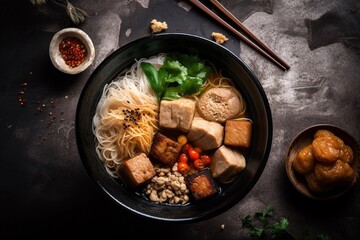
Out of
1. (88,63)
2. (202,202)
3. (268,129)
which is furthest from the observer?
(88,63)

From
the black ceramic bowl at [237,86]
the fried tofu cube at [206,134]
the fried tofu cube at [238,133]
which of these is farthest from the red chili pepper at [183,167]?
the fried tofu cube at [238,133]

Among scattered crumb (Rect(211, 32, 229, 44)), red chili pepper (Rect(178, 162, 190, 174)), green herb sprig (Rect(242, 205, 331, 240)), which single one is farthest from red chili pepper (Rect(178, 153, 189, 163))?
scattered crumb (Rect(211, 32, 229, 44))

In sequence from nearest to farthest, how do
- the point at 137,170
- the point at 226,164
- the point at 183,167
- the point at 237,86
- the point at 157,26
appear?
1. the point at 137,170
2. the point at 226,164
3. the point at 183,167
4. the point at 237,86
5. the point at 157,26

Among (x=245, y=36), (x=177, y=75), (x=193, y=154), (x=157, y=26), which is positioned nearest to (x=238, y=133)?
(x=193, y=154)

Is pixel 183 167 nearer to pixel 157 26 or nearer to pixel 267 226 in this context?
pixel 267 226

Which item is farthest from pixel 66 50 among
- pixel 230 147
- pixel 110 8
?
pixel 230 147

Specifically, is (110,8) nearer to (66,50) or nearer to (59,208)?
(66,50)
